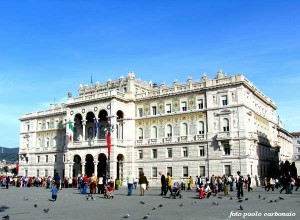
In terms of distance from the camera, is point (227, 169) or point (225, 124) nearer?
point (227, 169)

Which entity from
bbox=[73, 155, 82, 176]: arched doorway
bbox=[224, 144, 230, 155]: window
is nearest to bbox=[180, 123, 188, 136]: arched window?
bbox=[224, 144, 230, 155]: window

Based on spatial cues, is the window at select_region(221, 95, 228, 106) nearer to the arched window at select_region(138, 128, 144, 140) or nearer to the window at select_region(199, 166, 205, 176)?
the window at select_region(199, 166, 205, 176)

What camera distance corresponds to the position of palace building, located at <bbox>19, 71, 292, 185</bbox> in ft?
160

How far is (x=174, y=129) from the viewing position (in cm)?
5366

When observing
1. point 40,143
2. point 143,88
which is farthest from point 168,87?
point 40,143

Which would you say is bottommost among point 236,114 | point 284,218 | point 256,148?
point 284,218

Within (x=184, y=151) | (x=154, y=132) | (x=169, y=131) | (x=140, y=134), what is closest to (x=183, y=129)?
(x=169, y=131)

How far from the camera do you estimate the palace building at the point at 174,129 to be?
1914 inches

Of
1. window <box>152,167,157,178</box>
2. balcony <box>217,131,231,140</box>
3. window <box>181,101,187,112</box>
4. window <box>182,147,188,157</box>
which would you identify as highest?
window <box>181,101,187,112</box>

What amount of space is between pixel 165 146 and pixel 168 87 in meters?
9.35

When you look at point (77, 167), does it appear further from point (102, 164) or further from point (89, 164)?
point (102, 164)

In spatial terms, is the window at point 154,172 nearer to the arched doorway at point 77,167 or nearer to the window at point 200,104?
the window at point 200,104

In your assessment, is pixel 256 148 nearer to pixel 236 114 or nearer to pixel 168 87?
pixel 236 114

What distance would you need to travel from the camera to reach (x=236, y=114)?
4822 centimetres
